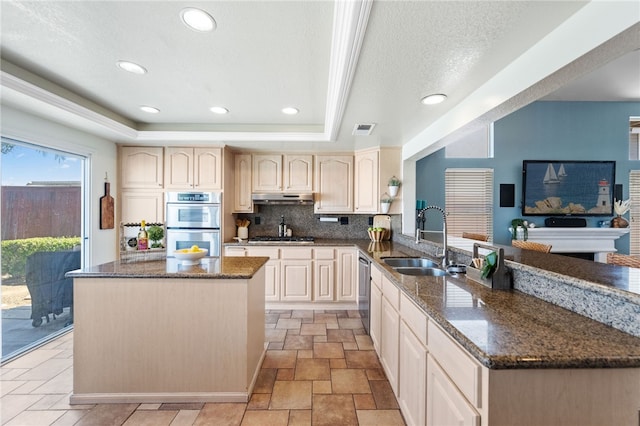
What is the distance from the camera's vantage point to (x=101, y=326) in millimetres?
1854

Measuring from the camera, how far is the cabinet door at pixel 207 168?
3.71 metres

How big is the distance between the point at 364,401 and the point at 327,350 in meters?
0.76

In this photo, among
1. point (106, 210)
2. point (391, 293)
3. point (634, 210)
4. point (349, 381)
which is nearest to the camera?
point (391, 293)

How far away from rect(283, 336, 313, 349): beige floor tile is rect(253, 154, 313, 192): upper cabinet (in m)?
2.03

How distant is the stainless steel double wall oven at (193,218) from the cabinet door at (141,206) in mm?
183

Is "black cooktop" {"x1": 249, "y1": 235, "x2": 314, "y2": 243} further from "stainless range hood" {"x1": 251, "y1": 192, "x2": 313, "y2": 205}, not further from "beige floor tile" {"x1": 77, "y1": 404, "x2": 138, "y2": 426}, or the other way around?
"beige floor tile" {"x1": 77, "y1": 404, "x2": 138, "y2": 426}

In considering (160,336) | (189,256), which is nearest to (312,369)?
(160,336)

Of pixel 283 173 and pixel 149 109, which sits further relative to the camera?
pixel 283 173

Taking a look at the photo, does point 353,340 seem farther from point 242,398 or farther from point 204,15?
point 204,15

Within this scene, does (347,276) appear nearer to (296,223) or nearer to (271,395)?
(296,223)

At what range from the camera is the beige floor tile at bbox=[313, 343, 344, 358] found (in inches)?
99.2

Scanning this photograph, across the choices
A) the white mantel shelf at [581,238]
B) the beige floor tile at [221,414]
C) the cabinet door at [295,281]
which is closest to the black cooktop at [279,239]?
the cabinet door at [295,281]

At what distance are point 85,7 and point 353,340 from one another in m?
3.25

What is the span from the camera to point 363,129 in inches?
117
